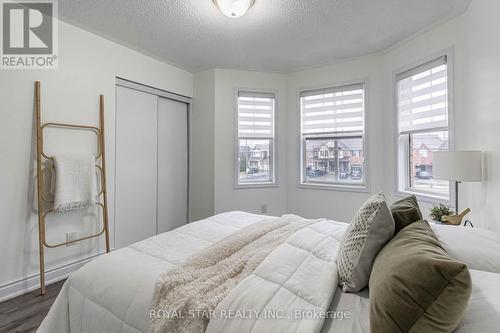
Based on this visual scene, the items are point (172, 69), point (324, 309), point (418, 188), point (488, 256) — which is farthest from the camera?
point (172, 69)

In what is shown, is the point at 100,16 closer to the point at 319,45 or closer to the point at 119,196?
the point at 119,196

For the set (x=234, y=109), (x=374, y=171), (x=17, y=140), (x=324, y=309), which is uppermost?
(x=234, y=109)

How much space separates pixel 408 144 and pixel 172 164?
310 cm

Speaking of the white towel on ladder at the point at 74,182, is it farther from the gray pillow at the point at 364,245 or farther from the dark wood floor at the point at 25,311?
the gray pillow at the point at 364,245

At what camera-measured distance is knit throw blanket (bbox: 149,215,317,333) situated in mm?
995

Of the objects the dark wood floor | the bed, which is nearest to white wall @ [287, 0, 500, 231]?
the bed

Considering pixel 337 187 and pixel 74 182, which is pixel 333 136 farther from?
pixel 74 182

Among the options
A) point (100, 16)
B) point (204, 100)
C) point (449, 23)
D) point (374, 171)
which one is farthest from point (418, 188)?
point (100, 16)

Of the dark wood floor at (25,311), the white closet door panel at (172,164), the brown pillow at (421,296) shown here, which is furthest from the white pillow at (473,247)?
the white closet door panel at (172,164)

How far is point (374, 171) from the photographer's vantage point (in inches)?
135

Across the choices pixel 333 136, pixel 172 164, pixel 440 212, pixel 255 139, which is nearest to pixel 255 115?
pixel 255 139

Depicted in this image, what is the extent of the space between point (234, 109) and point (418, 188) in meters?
2.58

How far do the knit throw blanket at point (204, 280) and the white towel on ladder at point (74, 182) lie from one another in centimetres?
172

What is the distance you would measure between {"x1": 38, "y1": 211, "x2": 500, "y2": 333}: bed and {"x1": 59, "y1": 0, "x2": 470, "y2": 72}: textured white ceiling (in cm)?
202
